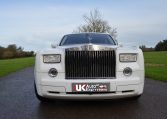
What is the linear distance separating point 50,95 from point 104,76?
112cm

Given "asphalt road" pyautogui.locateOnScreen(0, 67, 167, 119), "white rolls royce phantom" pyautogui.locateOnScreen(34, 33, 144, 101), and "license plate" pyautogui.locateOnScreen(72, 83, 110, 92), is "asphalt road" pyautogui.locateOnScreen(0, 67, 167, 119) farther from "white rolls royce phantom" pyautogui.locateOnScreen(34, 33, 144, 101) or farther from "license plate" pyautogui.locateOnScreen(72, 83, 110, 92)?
"license plate" pyautogui.locateOnScreen(72, 83, 110, 92)

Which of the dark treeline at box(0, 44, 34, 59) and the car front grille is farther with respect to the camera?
the dark treeline at box(0, 44, 34, 59)

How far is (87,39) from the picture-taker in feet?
25.9

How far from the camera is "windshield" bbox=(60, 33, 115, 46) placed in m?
7.86

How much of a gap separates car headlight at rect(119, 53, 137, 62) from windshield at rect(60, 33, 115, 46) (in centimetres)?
168

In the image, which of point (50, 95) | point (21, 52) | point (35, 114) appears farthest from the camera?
point (21, 52)

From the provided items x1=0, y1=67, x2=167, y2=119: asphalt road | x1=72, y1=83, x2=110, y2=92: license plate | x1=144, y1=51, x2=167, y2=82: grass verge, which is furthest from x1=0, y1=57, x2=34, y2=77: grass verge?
x1=72, y1=83, x2=110, y2=92: license plate

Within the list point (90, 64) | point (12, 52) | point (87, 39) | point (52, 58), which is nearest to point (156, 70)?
point (87, 39)

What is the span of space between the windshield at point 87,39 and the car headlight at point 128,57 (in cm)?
168

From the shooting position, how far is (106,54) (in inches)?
240

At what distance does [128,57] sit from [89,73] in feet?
2.83

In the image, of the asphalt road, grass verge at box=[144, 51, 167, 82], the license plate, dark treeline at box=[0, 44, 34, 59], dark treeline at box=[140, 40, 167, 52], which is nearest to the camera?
the asphalt road

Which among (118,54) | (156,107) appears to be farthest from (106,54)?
(156,107)

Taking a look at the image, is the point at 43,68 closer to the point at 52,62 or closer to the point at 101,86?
the point at 52,62
